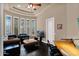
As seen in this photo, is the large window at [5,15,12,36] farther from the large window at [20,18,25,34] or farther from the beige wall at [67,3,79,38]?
the beige wall at [67,3,79,38]

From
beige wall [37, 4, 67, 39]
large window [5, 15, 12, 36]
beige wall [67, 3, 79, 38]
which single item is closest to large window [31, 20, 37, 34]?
beige wall [37, 4, 67, 39]

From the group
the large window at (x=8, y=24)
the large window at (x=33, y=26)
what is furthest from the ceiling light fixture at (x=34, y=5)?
the large window at (x=8, y=24)

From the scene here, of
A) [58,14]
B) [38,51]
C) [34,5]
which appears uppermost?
[34,5]

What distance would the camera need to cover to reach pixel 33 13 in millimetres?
1779

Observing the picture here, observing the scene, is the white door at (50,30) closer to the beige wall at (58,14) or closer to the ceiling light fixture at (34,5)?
the beige wall at (58,14)

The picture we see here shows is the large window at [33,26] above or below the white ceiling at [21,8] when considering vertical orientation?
below

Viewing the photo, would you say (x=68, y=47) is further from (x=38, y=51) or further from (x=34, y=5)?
(x=34, y=5)

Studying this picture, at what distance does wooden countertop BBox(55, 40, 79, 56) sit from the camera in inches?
66.1

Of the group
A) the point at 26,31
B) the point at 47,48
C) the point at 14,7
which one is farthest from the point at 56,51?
the point at 14,7

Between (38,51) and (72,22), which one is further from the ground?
(72,22)

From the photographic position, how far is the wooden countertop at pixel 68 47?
1679mm

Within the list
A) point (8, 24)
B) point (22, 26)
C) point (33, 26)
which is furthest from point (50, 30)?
point (8, 24)

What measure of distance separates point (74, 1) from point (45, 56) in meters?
0.73

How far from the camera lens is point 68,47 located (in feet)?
5.56
